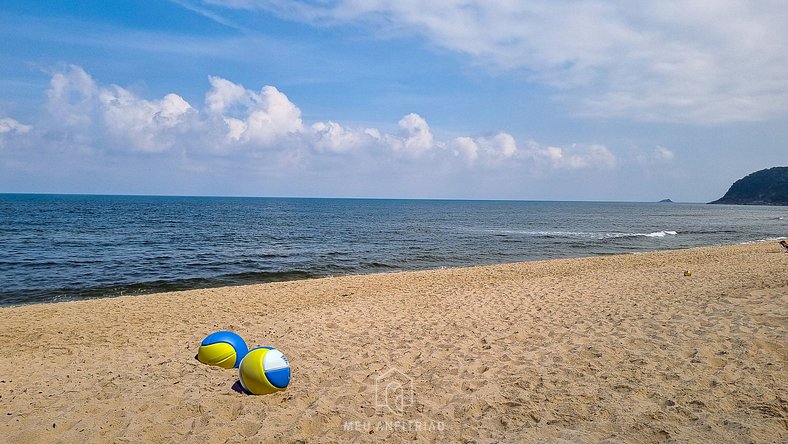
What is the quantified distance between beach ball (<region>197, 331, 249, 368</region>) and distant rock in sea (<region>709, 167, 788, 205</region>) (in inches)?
7941

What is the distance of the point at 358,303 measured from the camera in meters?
11.8

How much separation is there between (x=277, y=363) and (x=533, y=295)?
804 centimetres

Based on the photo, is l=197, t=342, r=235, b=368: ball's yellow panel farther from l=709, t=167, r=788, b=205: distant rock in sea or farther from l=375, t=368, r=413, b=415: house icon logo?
l=709, t=167, r=788, b=205: distant rock in sea

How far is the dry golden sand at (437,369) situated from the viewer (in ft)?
15.7

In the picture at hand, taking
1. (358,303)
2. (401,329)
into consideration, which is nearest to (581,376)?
(401,329)

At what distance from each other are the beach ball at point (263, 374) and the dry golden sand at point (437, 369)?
0.42ft

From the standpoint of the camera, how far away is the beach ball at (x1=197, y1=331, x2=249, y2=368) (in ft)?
22.1

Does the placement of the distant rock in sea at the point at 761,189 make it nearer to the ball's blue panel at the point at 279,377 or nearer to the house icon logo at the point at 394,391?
the house icon logo at the point at 394,391

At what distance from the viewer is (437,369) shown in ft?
21.3

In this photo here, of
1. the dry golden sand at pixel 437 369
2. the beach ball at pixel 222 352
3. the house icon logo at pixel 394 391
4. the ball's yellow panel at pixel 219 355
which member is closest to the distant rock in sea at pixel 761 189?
the dry golden sand at pixel 437 369

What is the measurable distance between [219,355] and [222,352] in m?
0.06

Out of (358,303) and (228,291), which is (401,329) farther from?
(228,291)

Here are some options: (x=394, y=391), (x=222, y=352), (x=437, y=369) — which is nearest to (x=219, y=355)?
(x=222, y=352)

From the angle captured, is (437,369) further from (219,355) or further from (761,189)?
(761,189)
